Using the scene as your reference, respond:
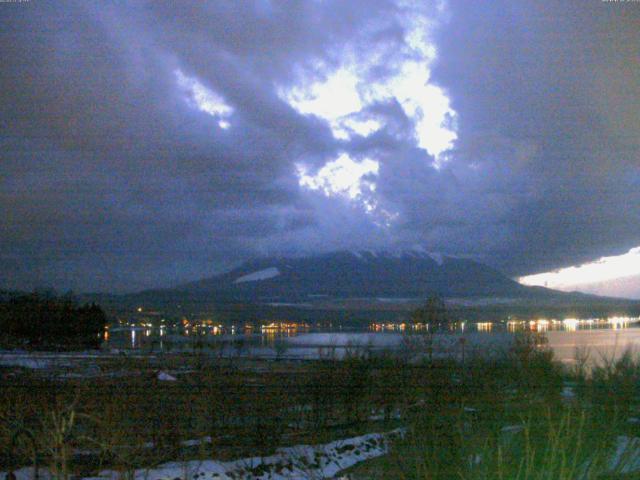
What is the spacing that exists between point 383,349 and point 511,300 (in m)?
22.5

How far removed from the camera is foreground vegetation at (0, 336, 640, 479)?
16.4 ft

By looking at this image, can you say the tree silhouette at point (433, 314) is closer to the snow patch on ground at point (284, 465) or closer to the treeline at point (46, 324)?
the treeline at point (46, 324)

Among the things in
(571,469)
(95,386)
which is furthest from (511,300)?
(571,469)

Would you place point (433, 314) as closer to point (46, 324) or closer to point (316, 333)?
point (316, 333)

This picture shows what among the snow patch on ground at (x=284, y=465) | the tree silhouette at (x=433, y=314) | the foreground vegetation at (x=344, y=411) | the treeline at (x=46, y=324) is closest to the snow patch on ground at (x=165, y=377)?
the foreground vegetation at (x=344, y=411)

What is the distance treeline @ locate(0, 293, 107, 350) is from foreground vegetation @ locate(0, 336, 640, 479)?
667 centimetres

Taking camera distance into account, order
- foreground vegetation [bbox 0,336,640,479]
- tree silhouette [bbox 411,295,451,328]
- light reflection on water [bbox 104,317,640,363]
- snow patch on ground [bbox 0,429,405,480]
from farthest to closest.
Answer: tree silhouette [bbox 411,295,451,328] < light reflection on water [bbox 104,317,640,363] < snow patch on ground [bbox 0,429,405,480] < foreground vegetation [bbox 0,336,640,479]

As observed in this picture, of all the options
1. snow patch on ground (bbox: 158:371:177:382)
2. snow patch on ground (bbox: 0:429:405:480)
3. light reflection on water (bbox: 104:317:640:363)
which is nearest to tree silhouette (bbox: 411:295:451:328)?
light reflection on water (bbox: 104:317:640:363)

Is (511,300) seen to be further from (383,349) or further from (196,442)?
(196,442)

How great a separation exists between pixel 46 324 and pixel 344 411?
15.0 meters

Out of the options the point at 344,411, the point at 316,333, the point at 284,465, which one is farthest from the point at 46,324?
the point at 284,465

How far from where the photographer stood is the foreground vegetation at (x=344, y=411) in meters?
5.00

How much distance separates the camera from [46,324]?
2350cm

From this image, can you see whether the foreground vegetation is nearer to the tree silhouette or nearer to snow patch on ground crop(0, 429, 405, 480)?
snow patch on ground crop(0, 429, 405, 480)
